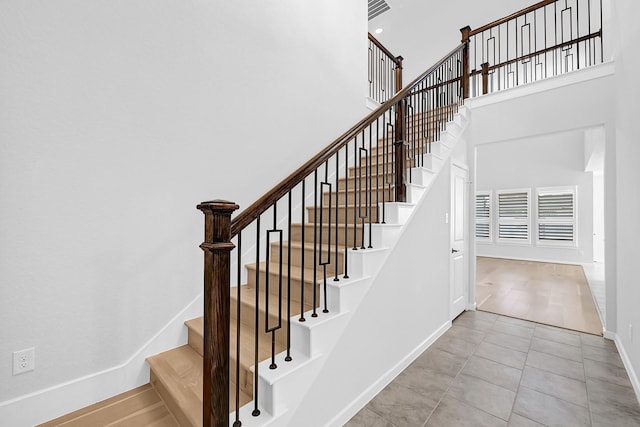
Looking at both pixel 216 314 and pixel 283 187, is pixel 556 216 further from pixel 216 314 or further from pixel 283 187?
pixel 216 314

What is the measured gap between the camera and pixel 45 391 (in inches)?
67.5

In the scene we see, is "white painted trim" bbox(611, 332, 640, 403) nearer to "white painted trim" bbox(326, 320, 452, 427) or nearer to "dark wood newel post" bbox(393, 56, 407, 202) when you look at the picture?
"white painted trim" bbox(326, 320, 452, 427)

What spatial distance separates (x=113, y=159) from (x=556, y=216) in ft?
33.6

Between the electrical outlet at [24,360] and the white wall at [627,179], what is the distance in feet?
13.3

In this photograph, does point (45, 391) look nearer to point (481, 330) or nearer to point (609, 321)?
point (481, 330)

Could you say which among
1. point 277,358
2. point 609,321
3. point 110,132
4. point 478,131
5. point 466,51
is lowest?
point 609,321

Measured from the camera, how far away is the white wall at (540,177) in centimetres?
782

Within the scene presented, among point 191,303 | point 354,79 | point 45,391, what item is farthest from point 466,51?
point 45,391

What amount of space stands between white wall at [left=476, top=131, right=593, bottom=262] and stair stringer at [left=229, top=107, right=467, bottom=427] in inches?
270

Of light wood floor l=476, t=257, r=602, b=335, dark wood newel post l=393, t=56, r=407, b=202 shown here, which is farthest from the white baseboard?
light wood floor l=476, t=257, r=602, b=335

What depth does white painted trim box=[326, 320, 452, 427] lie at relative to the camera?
188 cm

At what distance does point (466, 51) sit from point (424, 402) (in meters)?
4.73

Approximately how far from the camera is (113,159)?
1.95 m

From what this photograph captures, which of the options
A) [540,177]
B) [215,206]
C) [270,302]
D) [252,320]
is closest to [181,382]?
[252,320]
